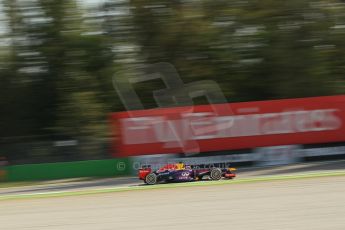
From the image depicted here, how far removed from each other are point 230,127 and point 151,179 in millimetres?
6074

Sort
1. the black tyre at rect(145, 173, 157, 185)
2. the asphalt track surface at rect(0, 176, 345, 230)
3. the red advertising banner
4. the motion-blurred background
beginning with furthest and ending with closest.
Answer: the motion-blurred background, the red advertising banner, the black tyre at rect(145, 173, 157, 185), the asphalt track surface at rect(0, 176, 345, 230)

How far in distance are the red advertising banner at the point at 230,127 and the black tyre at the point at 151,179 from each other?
4.99m

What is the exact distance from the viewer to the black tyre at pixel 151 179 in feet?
45.8

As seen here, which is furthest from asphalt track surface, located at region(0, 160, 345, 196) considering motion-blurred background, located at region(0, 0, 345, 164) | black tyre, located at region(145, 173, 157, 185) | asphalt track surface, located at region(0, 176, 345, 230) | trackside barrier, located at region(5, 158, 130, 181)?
motion-blurred background, located at region(0, 0, 345, 164)

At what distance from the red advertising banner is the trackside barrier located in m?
0.54

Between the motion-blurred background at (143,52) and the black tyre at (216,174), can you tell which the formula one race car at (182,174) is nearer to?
the black tyre at (216,174)

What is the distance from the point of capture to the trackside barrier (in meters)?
19.2

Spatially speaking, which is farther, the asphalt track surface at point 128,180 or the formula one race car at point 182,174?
the asphalt track surface at point 128,180

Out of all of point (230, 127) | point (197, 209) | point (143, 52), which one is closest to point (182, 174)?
point (197, 209)

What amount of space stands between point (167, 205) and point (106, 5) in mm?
18742

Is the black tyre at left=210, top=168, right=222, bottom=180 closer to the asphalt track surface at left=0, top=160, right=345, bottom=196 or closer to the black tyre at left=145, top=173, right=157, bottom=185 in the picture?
the black tyre at left=145, top=173, right=157, bottom=185

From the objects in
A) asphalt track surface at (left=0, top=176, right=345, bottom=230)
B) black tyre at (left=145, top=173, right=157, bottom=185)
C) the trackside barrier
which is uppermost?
asphalt track surface at (left=0, top=176, right=345, bottom=230)

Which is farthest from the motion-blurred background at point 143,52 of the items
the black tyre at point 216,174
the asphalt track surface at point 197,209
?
the asphalt track surface at point 197,209

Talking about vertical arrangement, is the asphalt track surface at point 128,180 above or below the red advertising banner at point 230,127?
below
